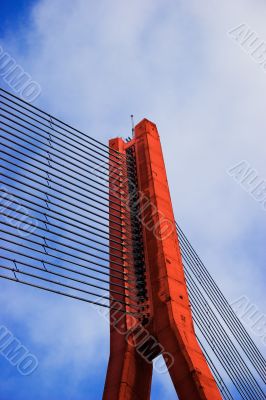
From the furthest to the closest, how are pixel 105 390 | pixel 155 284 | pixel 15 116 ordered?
1. pixel 15 116
2. pixel 155 284
3. pixel 105 390

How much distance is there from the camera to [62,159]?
9.81 meters

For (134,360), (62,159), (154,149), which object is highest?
(154,149)

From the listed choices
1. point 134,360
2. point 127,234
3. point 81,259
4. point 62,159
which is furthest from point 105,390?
point 62,159

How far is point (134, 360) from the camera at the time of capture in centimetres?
798

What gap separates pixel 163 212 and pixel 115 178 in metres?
Answer: 1.60

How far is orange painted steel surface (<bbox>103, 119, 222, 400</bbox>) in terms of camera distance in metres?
7.02

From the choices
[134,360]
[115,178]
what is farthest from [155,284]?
[115,178]

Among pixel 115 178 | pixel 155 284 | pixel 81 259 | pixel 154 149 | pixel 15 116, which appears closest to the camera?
pixel 81 259

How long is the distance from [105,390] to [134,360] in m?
0.70

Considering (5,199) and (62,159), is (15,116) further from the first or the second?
(5,199)

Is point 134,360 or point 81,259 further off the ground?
point 81,259

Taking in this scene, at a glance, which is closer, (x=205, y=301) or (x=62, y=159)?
(x=62, y=159)

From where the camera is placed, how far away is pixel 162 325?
7934mm

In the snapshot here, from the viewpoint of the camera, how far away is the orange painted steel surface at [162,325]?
7023mm
